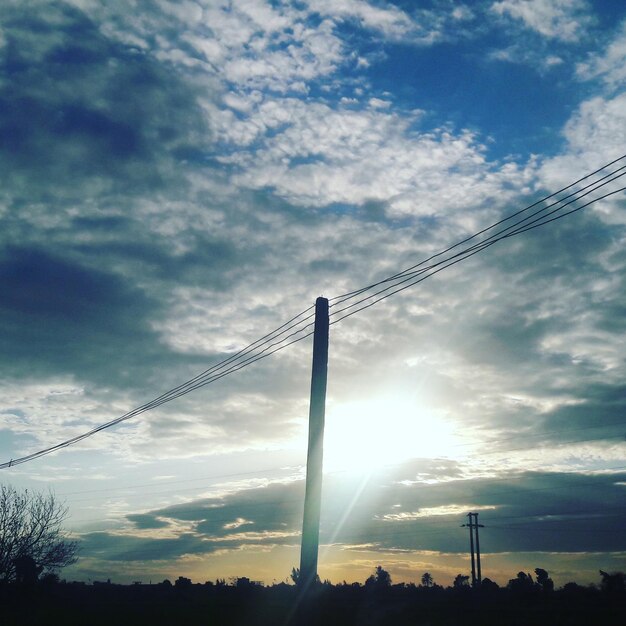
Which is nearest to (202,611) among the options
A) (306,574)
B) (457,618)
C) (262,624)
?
(262,624)

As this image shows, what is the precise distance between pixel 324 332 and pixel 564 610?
55.7 ft

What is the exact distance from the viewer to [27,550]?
184ft

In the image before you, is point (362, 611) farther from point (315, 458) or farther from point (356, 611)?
point (315, 458)

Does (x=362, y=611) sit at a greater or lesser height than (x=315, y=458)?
lesser

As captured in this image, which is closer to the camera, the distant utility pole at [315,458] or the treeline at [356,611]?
the distant utility pole at [315,458]

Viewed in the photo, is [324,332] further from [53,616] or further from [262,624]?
[53,616]

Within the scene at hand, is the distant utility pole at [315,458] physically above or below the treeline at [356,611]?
above

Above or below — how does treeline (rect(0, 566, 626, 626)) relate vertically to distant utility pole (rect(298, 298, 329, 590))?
below

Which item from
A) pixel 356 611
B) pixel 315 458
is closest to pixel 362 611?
pixel 356 611

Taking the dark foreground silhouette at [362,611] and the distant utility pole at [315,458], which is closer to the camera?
the distant utility pole at [315,458]

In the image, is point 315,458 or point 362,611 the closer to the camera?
point 315,458

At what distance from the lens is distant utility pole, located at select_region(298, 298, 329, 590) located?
46.1 ft

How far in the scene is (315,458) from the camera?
48.2 ft

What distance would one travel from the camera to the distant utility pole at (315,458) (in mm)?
14062
